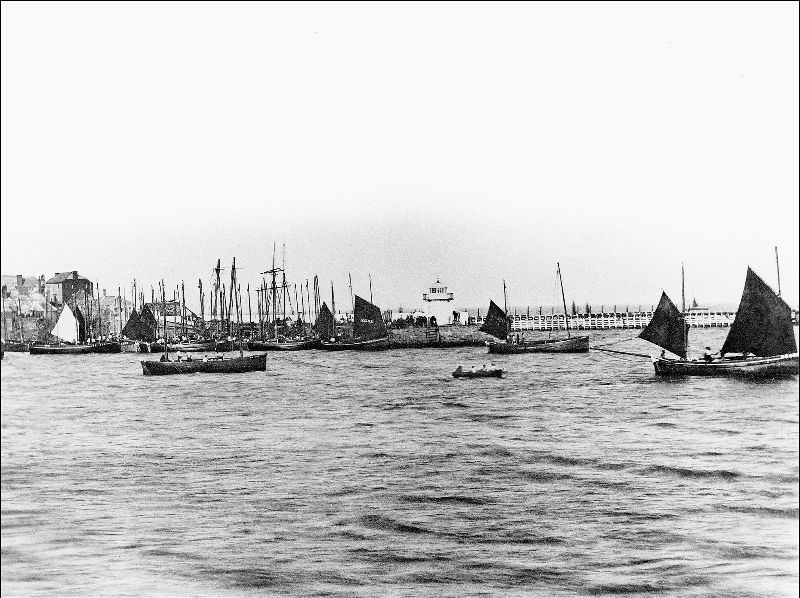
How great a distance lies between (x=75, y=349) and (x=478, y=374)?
7224mm

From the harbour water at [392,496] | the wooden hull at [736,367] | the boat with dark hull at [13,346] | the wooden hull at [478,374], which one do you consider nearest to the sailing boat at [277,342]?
the harbour water at [392,496]

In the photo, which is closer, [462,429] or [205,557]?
[205,557]

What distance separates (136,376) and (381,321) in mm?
4732

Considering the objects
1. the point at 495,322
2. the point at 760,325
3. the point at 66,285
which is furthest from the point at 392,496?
the point at 495,322

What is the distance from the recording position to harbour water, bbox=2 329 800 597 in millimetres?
3932

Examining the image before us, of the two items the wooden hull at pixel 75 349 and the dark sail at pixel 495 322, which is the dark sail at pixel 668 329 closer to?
the dark sail at pixel 495 322

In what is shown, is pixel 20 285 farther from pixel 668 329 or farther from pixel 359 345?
pixel 359 345

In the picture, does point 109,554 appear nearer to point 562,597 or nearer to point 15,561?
point 15,561

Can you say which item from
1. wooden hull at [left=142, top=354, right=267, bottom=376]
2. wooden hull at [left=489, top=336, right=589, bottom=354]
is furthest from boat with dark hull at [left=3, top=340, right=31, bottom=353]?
wooden hull at [left=489, top=336, right=589, bottom=354]

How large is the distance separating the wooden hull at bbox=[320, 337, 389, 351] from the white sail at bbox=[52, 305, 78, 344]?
21.6ft

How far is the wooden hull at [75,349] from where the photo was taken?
30.1 feet

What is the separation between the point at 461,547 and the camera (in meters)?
4.44

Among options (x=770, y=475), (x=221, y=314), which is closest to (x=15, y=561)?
(x=770, y=475)

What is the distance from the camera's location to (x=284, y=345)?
16828mm
